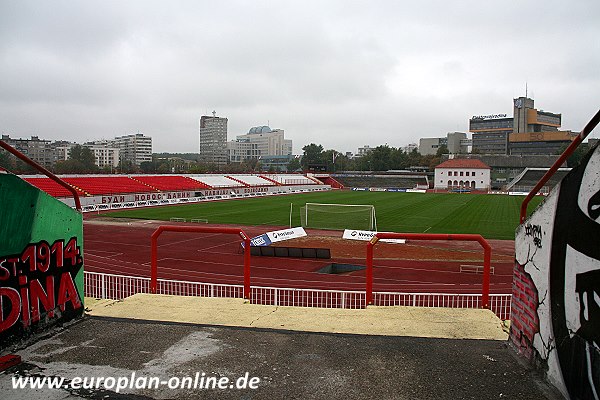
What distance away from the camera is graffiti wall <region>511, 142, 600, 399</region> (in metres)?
3.42

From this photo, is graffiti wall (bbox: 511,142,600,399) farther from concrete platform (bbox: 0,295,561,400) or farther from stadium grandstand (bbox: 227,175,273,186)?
stadium grandstand (bbox: 227,175,273,186)

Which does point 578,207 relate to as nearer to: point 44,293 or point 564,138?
point 44,293

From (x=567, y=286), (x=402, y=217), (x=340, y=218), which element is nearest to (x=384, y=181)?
(x=402, y=217)

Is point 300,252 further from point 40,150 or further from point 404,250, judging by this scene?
point 40,150

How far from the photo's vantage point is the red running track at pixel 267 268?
60.2ft

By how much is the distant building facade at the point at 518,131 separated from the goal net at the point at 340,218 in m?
142

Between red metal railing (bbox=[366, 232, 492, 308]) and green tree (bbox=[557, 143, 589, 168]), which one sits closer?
green tree (bbox=[557, 143, 589, 168])

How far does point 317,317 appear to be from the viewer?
625 cm

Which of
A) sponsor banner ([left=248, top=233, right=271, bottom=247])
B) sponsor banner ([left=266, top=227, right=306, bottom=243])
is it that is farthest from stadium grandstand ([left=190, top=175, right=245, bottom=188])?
sponsor banner ([left=248, top=233, right=271, bottom=247])

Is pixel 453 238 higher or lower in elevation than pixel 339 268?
higher

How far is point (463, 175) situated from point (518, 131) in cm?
9935

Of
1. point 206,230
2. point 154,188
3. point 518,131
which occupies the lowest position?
point 154,188

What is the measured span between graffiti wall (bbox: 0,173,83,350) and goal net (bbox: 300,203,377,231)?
30.3m

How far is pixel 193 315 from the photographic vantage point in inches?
248
